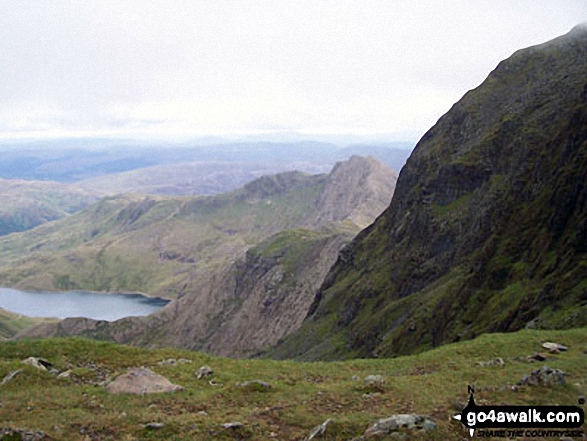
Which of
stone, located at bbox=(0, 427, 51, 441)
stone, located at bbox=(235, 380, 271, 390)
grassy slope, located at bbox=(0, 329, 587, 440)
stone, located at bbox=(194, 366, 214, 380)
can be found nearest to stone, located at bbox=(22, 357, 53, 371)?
grassy slope, located at bbox=(0, 329, 587, 440)

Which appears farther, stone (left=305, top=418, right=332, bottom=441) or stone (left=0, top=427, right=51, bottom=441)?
stone (left=0, top=427, right=51, bottom=441)

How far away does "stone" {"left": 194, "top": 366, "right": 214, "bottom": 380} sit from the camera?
28.6 metres

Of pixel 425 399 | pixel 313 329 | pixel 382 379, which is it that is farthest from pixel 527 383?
pixel 313 329

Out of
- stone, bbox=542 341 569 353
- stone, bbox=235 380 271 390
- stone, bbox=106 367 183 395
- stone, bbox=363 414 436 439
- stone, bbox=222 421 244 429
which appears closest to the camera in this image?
stone, bbox=363 414 436 439

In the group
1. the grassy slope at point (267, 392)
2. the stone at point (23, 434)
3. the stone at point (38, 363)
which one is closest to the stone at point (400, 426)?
the grassy slope at point (267, 392)

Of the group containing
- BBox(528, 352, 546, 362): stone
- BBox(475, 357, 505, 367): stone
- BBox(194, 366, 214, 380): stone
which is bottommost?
BBox(194, 366, 214, 380): stone

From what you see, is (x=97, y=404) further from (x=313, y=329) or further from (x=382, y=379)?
(x=313, y=329)

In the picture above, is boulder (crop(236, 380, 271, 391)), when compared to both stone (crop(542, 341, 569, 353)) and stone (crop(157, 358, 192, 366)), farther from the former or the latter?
stone (crop(542, 341, 569, 353))

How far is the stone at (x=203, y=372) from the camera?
93.8ft

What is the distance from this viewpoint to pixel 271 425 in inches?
798

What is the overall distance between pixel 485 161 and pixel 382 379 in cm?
7009

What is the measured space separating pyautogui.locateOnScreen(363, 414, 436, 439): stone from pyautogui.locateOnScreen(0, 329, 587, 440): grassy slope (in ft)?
1.56

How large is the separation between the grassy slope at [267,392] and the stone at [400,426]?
1.56ft

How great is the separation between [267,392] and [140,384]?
661 cm
